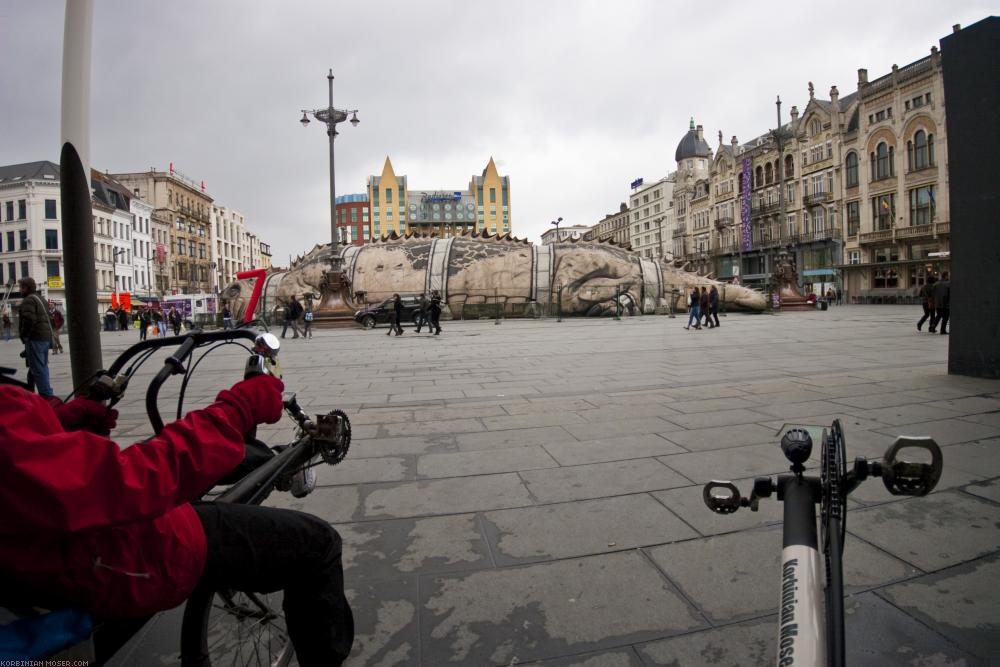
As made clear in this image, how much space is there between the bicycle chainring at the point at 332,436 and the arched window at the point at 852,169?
186 ft

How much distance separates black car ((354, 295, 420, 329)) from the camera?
23.6 metres

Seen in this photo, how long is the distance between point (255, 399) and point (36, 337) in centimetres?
817

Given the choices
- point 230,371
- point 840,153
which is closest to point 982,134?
point 230,371

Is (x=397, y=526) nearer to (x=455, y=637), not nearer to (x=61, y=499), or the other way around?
(x=455, y=637)

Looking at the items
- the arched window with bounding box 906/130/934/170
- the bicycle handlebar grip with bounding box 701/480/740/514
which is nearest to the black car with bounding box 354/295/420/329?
the bicycle handlebar grip with bounding box 701/480/740/514

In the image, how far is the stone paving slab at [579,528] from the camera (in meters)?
2.80

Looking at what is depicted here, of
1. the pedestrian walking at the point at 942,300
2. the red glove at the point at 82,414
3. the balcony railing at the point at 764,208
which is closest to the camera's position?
the red glove at the point at 82,414

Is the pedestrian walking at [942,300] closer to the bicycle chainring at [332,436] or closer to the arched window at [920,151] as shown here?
the bicycle chainring at [332,436]

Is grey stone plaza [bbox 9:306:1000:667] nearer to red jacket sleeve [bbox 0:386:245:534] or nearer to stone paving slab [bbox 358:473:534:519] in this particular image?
stone paving slab [bbox 358:473:534:519]

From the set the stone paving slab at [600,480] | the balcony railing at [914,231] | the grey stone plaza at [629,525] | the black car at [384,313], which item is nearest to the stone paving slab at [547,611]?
the grey stone plaza at [629,525]

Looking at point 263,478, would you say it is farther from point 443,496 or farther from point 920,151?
point 920,151

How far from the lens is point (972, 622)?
212 centimetres

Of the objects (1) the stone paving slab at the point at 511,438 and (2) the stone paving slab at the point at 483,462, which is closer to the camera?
(2) the stone paving slab at the point at 483,462

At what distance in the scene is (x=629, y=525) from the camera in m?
3.04
